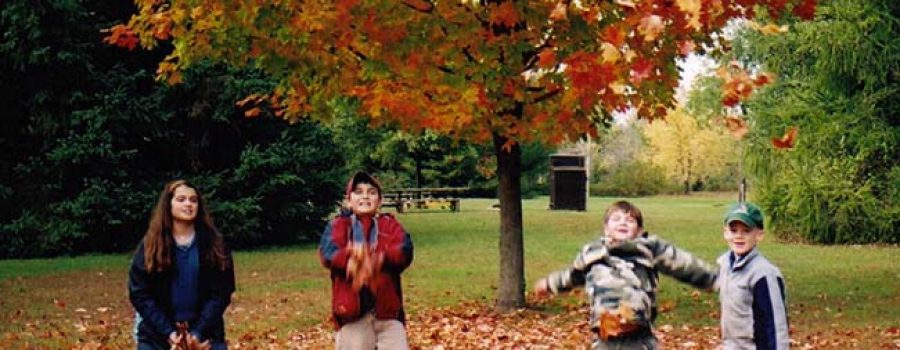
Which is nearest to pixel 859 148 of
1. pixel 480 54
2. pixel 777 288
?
pixel 480 54

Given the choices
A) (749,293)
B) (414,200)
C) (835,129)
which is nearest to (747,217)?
(749,293)

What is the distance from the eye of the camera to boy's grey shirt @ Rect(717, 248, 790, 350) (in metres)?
5.52

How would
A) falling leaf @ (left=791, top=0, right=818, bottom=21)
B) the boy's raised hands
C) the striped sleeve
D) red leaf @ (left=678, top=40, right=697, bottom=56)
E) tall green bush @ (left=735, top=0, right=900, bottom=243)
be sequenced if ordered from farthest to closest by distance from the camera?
tall green bush @ (left=735, top=0, right=900, bottom=243) → falling leaf @ (left=791, top=0, right=818, bottom=21) → red leaf @ (left=678, top=40, right=697, bottom=56) → the boy's raised hands → the striped sleeve

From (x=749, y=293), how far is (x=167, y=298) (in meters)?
3.08

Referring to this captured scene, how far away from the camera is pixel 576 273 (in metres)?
5.81

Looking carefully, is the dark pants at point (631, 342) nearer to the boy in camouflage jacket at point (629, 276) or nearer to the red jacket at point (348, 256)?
the boy in camouflage jacket at point (629, 276)

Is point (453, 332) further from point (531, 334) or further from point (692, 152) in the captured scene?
point (692, 152)

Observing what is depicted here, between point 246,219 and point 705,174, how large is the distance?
62.1 meters

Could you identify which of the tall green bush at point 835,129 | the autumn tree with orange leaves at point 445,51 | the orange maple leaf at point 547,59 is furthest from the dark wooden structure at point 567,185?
the orange maple leaf at point 547,59

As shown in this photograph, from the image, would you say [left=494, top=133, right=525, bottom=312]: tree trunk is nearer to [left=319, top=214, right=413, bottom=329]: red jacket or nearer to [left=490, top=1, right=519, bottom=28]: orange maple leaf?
[left=490, top=1, right=519, bottom=28]: orange maple leaf

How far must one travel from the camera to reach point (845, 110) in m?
24.1

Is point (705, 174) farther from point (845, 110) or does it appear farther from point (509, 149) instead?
point (509, 149)

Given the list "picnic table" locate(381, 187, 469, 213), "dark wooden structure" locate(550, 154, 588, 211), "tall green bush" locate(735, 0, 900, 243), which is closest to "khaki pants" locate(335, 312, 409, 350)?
"tall green bush" locate(735, 0, 900, 243)

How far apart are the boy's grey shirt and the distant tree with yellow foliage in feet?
246
